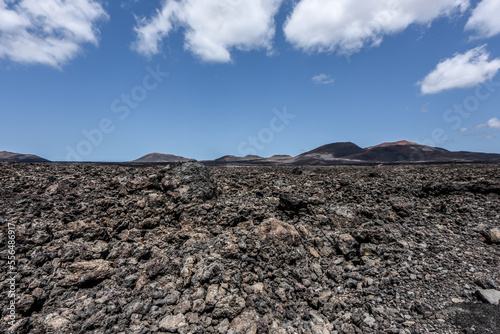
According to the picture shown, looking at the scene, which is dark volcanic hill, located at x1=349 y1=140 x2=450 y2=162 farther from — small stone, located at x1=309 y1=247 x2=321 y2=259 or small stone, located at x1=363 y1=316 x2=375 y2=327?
small stone, located at x1=363 y1=316 x2=375 y2=327

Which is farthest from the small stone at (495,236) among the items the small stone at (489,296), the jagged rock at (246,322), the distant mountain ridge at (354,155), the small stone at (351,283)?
the distant mountain ridge at (354,155)

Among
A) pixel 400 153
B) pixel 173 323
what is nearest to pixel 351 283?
pixel 173 323

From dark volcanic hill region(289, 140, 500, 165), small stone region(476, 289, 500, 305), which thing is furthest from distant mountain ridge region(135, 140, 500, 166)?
small stone region(476, 289, 500, 305)

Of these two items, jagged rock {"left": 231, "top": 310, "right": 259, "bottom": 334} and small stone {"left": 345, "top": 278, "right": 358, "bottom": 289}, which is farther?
small stone {"left": 345, "top": 278, "right": 358, "bottom": 289}

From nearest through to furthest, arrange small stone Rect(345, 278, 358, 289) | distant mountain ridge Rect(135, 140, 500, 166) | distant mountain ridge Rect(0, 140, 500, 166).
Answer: small stone Rect(345, 278, 358, 289) < distant mountain ridge Rect(0, 140, 500, 166) < distant mountain ridge Rect(135, 140, 500, 166)

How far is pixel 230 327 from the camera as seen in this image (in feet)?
9.02

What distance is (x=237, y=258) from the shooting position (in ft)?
12.3

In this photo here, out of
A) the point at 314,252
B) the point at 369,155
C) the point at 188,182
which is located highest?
the point at 369,155

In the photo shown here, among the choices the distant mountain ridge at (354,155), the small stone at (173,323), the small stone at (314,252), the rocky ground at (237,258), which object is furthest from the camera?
the distant mountain ridge at (354,155)

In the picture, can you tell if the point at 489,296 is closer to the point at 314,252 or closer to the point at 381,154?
the point at 314,252

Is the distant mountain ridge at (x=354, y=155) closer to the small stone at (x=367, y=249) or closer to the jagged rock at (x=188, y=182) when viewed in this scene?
the jagged rock at (x=188, y=182)

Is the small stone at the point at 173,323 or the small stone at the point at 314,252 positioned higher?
the small stone at the point at 314,252

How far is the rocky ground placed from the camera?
2828 mm

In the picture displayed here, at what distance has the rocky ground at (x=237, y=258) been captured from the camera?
2.83m
